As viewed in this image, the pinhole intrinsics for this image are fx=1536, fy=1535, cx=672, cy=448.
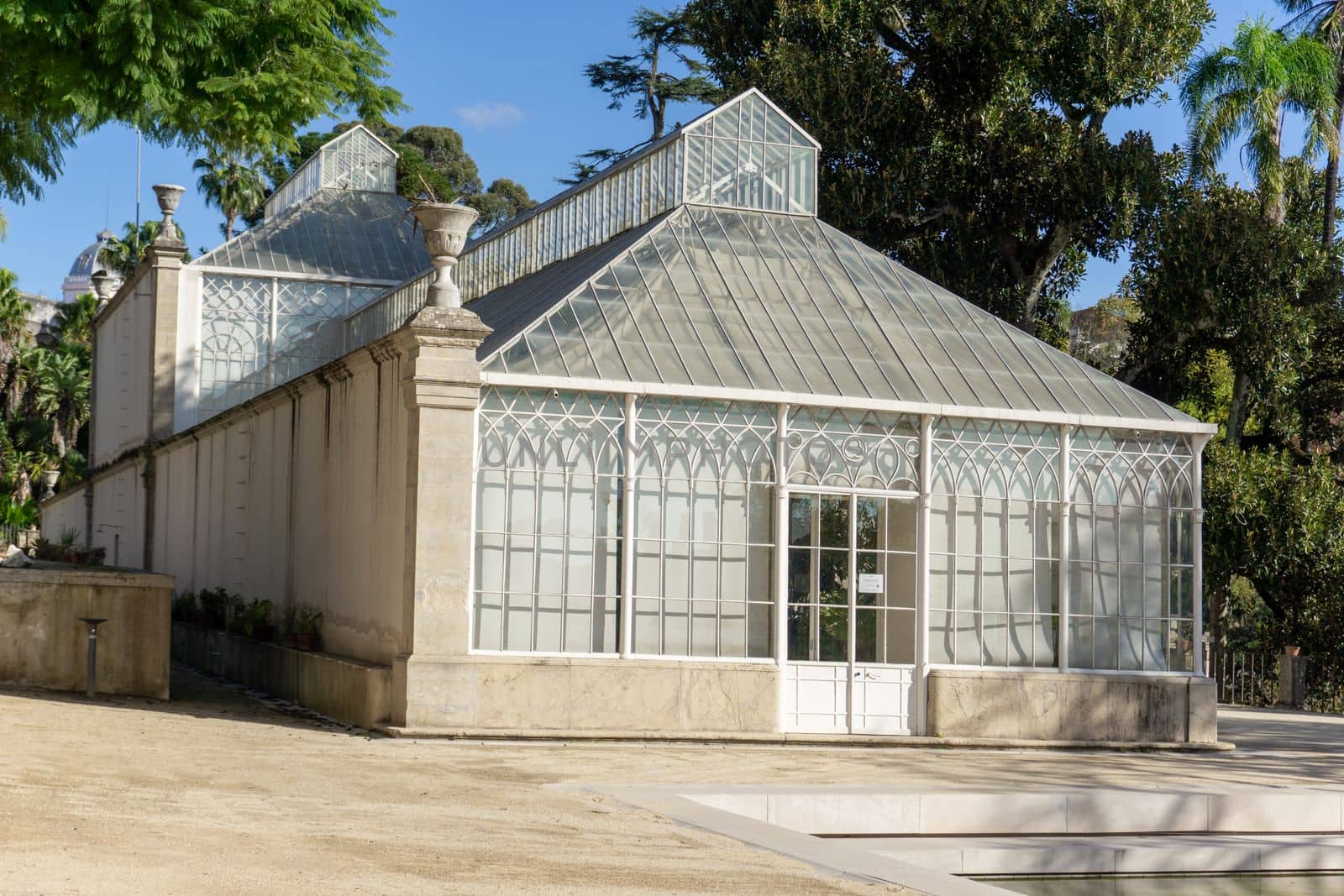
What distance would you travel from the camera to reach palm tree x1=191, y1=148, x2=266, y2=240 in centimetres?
5078

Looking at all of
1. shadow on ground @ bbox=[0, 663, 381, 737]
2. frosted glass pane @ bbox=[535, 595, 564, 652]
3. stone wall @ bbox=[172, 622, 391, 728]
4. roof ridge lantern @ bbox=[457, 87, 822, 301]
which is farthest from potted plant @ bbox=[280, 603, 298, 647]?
roof ridge lantern @ bbox=[457, 87, 822, 301]

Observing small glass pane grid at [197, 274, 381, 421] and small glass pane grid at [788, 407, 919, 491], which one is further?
small glass pane grid at [197, 274, 381, 421]

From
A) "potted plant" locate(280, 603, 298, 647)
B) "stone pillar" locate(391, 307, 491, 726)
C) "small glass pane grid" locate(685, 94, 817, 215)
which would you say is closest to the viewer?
"stone pillar" locate(391, 307, 491, 726)

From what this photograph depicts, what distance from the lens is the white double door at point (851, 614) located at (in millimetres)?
14359

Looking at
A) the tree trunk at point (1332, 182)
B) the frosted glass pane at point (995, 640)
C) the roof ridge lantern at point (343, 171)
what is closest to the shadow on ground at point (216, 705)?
the frosted glass pane at point (995, 640)

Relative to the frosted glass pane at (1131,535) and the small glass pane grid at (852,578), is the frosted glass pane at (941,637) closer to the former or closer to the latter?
the small glass pane grid at (852,578)

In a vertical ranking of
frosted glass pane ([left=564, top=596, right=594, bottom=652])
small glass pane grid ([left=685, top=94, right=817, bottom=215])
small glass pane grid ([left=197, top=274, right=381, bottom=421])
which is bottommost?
frosted glass pane ([left=564, top=596, right=594, bottom=652])

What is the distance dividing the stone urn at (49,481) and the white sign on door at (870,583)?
129 feet

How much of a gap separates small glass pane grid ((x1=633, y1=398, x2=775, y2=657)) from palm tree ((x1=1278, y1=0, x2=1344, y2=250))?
754 inches

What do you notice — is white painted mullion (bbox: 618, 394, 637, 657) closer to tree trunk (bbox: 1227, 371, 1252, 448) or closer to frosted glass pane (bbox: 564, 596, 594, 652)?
frosted glass pane (bbox: 564, 596, 594, 652)

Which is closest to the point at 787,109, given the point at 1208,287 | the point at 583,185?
the point at 1208,287

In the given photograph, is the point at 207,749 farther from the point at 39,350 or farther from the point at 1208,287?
the point at 39,350

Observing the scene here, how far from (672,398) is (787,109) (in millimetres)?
16826

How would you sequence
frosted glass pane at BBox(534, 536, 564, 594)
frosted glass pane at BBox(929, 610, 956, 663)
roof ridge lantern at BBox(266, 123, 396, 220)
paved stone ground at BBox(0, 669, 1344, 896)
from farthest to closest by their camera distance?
1. roof ridge lantern at BBox(266, 123, 396, 220)
2. frosted glass pane at BBox(929, 610, 956, 663)
3. frosted glass pane at BBox(534, 536, 564, 594)
4. paved stone ground at BBox(0, 669, 1344, 896)
